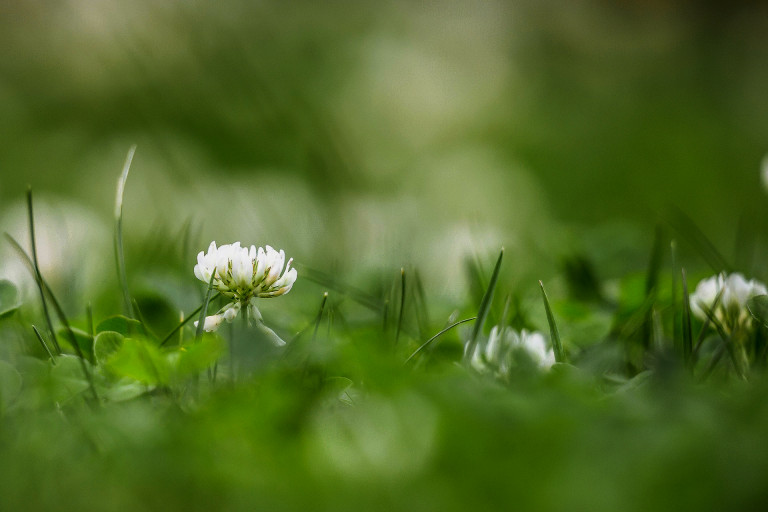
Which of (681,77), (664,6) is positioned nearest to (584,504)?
(681,77)

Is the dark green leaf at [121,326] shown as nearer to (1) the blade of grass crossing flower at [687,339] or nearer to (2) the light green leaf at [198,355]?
(2) the light green leaf at [198,355]

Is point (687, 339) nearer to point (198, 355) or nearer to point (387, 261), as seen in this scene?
point (198, 355)

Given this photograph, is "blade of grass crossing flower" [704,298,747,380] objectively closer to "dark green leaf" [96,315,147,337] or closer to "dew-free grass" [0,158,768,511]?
"dew-free grass" [0,158,768,511]

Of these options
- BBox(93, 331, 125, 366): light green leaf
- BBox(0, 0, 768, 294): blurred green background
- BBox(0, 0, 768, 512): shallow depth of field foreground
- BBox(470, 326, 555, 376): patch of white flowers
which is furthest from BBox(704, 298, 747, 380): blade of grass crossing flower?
BBox(0, 0, 768, 294): blurred green background

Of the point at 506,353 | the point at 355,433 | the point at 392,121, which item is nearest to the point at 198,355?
the point at 355,433

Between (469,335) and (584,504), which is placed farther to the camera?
(469,335)

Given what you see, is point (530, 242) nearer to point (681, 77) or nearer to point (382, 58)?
point (382, 58)

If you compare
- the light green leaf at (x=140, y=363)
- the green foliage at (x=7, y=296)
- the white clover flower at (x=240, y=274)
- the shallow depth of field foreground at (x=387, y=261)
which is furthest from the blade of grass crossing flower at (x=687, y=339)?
the green foliage at (x=7, y=296)
